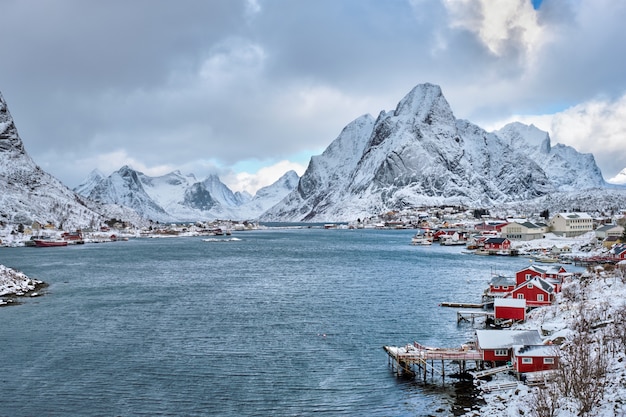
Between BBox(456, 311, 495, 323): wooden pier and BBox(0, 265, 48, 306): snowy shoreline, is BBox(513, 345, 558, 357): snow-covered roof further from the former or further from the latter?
BBox(0, 265, 48, 306): snowy shoreline

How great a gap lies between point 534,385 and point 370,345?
13058mm

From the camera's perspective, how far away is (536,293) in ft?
156

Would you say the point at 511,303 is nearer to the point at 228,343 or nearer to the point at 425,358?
the point at 425,358

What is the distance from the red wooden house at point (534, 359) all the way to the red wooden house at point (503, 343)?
4.12 feet

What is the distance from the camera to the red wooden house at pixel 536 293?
4731cm

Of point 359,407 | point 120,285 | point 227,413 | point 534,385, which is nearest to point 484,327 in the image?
point 534,385

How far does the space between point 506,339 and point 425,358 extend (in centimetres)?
507

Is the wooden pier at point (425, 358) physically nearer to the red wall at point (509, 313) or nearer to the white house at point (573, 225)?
the red wall at point (509, 313)

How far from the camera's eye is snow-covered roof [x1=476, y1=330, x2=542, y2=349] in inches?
1222

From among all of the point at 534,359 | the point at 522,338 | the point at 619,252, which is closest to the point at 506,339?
the point at 522,338

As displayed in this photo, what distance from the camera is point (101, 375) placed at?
103 ft

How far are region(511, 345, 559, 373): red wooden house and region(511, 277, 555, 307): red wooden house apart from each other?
18784mm

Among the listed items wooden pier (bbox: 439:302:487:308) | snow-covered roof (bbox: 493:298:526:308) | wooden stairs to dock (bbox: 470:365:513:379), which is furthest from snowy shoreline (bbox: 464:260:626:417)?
wooden pier (bbox: 439:302:487:308)

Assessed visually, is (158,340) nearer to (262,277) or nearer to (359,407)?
(359,407)
